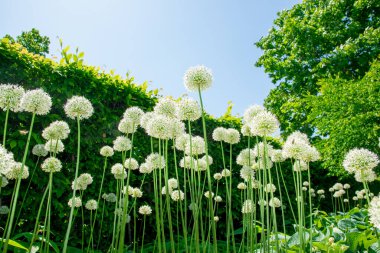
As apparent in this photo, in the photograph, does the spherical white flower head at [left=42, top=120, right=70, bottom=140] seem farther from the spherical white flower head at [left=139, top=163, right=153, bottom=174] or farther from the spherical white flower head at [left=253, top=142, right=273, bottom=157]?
the spherical white flower head at [left=253, top=142, right=273, bottom=157]

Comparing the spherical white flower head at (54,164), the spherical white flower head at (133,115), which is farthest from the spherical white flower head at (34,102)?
the spherical white flower head at (133,115)

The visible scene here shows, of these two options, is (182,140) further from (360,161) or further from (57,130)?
(360,161)

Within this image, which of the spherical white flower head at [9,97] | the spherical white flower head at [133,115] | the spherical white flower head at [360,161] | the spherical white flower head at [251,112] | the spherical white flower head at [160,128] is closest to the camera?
the spherical white flower head at [360,161]

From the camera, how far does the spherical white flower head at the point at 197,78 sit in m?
2.42

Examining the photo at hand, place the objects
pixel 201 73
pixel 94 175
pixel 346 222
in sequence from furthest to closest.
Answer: pixel 94 175 → pixel 346 222 → pixel 201 73

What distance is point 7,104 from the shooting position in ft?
6.96

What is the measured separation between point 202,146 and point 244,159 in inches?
19.9

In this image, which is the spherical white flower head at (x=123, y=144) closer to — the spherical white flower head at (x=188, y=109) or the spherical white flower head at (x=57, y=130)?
the spherical white flower head at (x=57, y=130)

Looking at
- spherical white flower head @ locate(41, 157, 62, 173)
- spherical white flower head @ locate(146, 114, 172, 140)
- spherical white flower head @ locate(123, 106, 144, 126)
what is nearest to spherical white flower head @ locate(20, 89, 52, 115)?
spherical white flower head @ locate(41, 157, 62, 173)

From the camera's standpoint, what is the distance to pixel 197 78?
2418mm

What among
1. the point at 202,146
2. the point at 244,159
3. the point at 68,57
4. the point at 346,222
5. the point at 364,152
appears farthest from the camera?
the point at 68,57

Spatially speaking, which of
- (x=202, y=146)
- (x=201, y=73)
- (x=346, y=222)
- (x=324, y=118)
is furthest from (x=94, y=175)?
(x=324, y=118)

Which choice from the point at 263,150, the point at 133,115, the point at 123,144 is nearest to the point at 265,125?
the point at 263,150

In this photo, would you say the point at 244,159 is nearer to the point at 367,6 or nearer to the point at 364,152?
the point at 364,152
